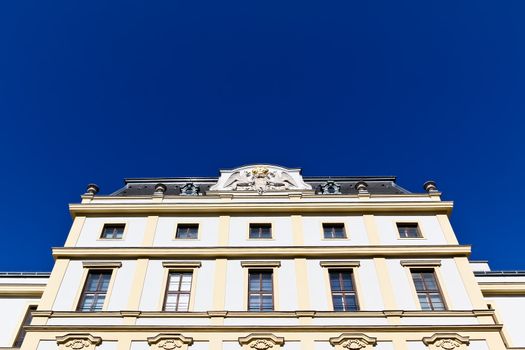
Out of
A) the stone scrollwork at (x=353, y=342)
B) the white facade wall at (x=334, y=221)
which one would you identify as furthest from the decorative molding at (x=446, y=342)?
the white facade wall at (x=334, y=221)

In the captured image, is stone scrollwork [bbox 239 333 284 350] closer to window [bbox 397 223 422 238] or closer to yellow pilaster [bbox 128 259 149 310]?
yellow pilaster [bbox 128 259 149 310]

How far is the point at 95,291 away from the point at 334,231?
13738 mm

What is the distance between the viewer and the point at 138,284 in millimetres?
25312

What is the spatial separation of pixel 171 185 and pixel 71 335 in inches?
535

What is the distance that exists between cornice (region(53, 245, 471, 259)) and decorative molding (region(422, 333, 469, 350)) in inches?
206

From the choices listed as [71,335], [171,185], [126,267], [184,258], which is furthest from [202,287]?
[171,185]

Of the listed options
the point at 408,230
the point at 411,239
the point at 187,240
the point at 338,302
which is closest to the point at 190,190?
the point at 187,240

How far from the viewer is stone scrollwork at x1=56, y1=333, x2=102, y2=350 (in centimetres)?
2246

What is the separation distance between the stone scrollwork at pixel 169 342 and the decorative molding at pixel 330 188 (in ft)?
46.4

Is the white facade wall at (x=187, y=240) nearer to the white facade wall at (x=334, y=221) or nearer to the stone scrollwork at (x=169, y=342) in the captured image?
the white facade wall at (x=334, y=221)

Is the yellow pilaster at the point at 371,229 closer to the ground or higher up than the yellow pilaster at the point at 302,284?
higher up

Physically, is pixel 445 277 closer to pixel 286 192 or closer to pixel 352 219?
pixel 352 219

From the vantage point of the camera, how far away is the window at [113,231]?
28750mm

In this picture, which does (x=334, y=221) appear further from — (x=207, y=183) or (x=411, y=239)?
(x=207, y=183)
